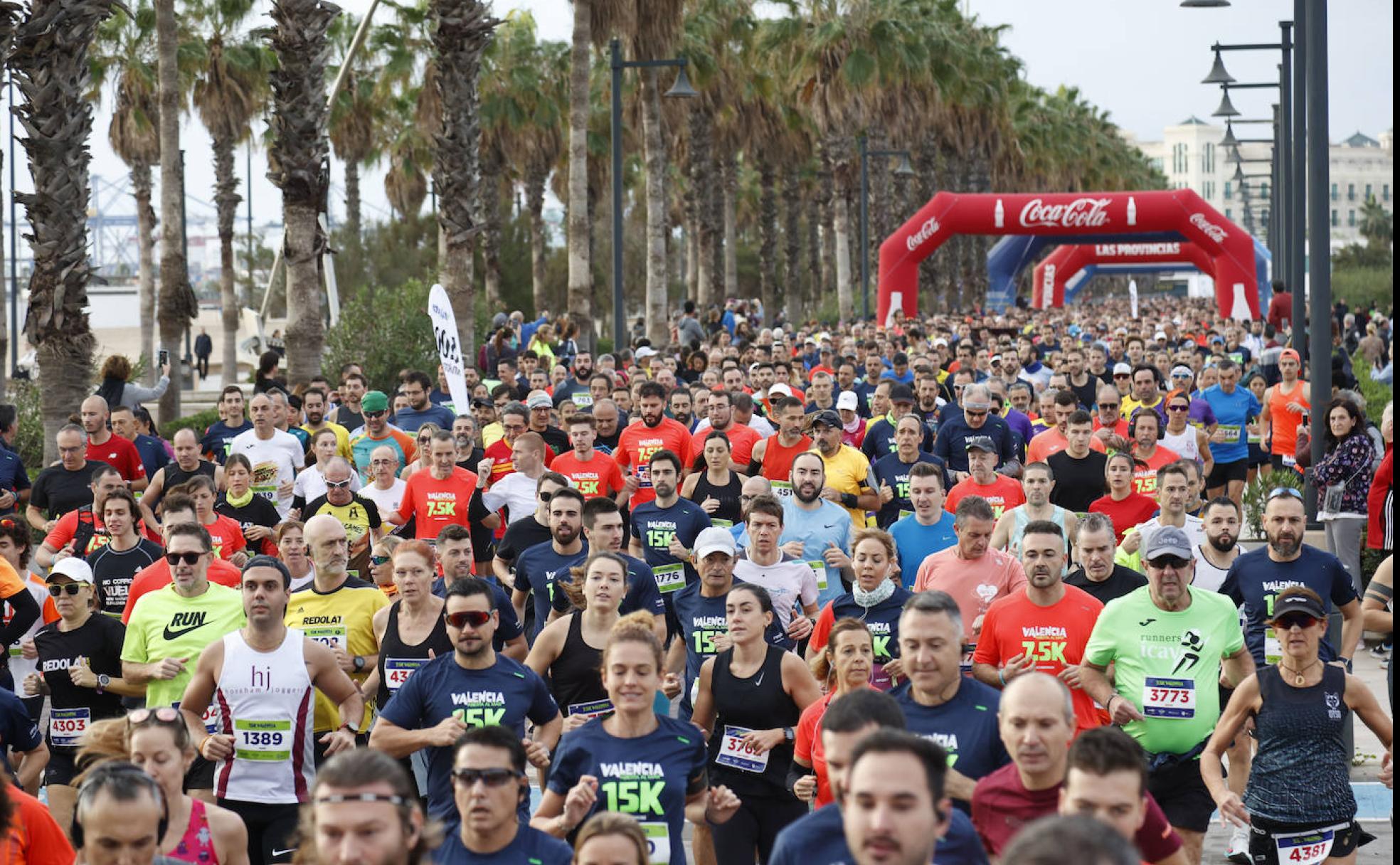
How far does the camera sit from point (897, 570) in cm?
974

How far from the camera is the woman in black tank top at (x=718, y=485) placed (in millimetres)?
A: 11656

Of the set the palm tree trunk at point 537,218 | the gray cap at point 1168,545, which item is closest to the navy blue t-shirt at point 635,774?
the gray cap at point 1168,545

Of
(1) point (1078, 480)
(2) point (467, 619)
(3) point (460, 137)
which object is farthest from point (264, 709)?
(3) point (460, 137)

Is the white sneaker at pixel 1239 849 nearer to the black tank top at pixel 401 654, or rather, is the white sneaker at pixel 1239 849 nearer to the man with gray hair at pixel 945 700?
the man with gray hair at pixel 945 700

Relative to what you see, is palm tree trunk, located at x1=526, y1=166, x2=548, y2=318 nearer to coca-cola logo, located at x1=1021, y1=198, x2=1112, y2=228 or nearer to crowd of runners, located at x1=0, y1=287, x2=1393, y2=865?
coca-cola logo, located at x1=1021, y1=198, x2=1112, y2=228

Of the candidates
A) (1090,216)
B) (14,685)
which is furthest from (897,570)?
(1090,216)

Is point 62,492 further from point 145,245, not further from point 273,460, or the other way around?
point 145,245

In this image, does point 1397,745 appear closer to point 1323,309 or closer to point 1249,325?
point 1323,309

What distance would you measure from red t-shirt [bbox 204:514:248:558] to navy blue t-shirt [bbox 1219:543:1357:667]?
5521 millimetres

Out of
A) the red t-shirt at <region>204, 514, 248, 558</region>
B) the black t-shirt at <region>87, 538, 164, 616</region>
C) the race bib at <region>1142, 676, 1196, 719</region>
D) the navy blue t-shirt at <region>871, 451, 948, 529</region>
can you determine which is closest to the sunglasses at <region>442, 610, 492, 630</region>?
the race bib at <region>1142, 676, 1196, 719</region>

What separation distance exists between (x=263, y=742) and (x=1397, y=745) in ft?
13.8

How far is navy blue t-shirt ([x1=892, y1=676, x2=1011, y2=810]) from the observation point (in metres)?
6.08

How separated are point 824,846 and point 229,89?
34.6 metres

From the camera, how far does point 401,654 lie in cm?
806
